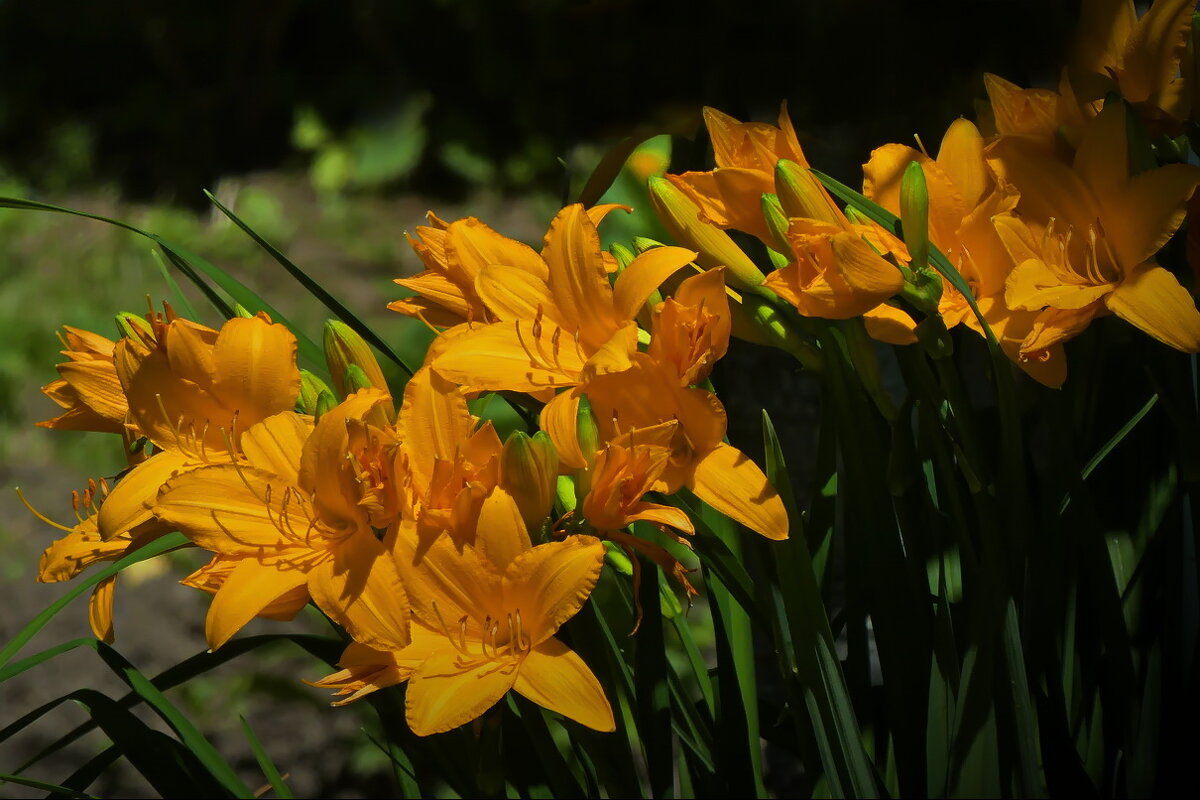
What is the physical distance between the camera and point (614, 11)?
3227 mm

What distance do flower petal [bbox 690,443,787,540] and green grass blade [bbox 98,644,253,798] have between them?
1.13 feet

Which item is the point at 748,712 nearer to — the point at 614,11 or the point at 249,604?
the point at 249,604

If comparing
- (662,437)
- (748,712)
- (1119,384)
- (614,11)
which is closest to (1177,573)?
(1119,384)


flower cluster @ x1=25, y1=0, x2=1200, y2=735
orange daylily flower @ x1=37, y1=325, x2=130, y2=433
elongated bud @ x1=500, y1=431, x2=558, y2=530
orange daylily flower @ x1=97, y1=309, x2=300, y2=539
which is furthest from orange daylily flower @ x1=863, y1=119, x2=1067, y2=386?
orange daylily flower @ x1=37, y1=325, x2=130, y2=433

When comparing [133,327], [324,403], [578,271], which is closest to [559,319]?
[578,271]

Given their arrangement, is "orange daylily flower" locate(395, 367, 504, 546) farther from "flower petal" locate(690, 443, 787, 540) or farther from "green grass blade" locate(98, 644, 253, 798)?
"green grass blade" locate(98, 644, 253, 798)

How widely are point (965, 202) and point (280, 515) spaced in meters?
0.41

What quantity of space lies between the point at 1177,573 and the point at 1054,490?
137 mm

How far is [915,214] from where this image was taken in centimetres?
57

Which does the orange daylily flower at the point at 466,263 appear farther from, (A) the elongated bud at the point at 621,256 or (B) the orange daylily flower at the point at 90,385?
(B) the orange daylily flower at the point at 90,385

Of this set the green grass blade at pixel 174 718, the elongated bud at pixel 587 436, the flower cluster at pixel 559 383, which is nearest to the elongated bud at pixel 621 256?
the flower cluster at pixel 559 383

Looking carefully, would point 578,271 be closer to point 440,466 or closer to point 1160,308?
point 440,466

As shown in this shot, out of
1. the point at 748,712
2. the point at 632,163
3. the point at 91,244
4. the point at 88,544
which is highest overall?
the point at 632,163

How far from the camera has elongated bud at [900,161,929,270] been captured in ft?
1.85
